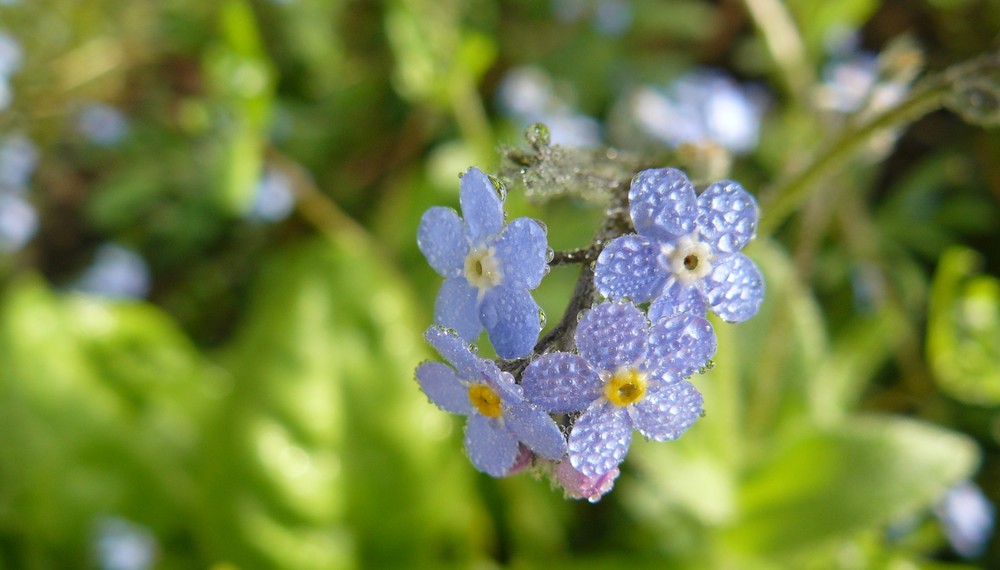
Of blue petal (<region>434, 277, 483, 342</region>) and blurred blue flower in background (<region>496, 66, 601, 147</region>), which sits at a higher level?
blurred blue flower in background (<region>496, 66, 601, 147</region>)

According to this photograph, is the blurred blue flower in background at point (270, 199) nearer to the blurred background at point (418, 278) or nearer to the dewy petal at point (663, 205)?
the blurred background at point (418, 278)

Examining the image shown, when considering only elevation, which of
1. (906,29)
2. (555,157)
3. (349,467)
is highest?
(906,29)

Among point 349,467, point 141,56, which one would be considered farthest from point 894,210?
point 141,56

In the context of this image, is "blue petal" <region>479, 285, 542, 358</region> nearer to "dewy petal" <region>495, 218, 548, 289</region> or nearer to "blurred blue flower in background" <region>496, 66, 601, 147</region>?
"dewy petal" <region>495, 218, 548, 289</region>

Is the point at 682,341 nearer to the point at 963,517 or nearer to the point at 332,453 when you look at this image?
the point at 332,453

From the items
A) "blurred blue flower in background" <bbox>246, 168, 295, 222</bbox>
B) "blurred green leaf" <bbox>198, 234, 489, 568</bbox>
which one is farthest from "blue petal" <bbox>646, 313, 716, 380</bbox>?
"blurred blue flower in background" <bbox>246, 168, 295, 222</bbox>

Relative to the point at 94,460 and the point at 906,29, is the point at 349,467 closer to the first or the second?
the point at 94,460

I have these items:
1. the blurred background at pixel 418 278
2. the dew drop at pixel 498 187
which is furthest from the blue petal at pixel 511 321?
the blurred background at pixel 418 278
